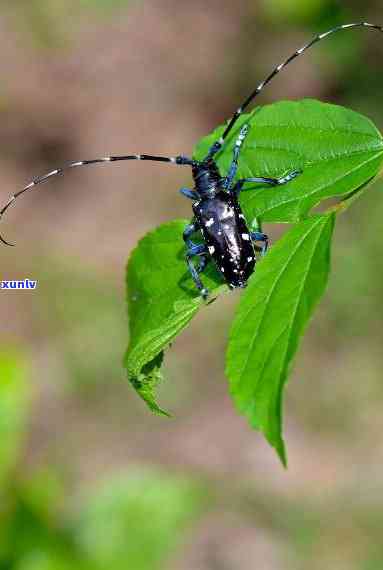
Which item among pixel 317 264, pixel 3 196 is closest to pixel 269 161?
pixel 317 264

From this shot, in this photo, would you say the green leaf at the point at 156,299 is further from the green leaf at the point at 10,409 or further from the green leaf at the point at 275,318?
the green leaf at the point at 10,409

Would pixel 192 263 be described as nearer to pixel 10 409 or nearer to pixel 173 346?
pixel 10 409

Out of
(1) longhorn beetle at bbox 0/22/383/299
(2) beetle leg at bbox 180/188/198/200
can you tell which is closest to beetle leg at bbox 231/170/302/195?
(1) longhorn beetle at bbox 0/22/383/299

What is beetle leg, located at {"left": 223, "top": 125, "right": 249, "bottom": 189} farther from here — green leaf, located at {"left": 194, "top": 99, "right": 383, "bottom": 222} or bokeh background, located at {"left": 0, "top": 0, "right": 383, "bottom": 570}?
bokeh background, located at {"left": 0, "top": 0, "right": 383, "bottom": 570}

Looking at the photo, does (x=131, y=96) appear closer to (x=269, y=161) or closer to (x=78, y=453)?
(x=78, y=453)

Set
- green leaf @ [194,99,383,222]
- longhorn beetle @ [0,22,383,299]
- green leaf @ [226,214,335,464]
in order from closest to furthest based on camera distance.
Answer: green leaf @ [226,214,335,464] → green leaf @ [194,99,383,222] → longhorn beetle @ [0,22,383,299]

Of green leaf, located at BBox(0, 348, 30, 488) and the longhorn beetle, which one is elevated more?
the longhorn beetle

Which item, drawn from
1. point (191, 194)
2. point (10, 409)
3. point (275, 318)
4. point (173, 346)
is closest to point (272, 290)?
point (275, 318)

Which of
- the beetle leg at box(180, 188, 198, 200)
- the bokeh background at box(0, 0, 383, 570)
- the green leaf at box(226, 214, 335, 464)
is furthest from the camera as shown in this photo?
the bokeh background at box(0, 0, 383, 570)
